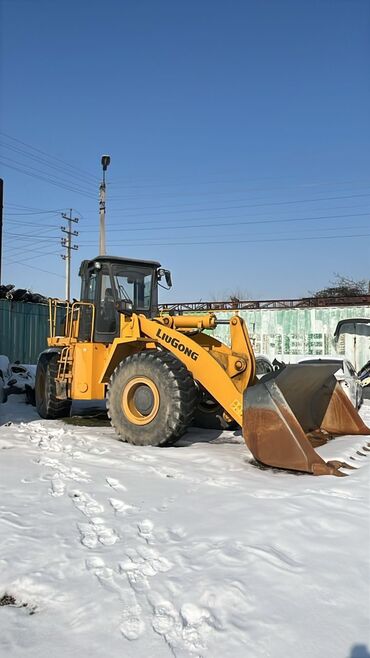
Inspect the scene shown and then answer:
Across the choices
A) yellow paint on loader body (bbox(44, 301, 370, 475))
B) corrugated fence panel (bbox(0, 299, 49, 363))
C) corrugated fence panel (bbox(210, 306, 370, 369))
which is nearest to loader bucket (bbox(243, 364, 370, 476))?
yellow paint on loader body (bbox(44, 301, 370, 475))

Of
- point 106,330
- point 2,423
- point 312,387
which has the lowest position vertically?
point 2,423

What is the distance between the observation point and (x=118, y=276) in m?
8.98

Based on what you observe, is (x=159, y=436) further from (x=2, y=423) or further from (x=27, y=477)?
(x=2, y=423)

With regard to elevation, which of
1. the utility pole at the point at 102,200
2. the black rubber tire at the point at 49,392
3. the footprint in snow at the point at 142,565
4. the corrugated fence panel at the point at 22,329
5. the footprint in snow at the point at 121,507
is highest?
the utility pole at the point at 102,200

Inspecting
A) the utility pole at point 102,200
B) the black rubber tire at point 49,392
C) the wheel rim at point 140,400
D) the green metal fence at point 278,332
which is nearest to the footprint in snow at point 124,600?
the wheel rim at point 140,400

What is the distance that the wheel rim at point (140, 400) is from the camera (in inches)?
276

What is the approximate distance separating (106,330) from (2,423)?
236cm

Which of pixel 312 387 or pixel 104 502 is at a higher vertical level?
pixel 312 387

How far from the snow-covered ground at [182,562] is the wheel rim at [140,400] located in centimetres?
131

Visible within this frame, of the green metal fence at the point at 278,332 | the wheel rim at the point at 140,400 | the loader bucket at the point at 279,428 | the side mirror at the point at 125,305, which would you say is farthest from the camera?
the green metal fence at the point at 278,332

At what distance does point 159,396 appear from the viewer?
6.91 metres

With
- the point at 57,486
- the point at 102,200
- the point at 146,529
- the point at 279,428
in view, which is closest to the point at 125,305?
the point at 279,428

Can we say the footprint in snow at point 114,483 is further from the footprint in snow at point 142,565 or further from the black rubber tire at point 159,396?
the black rubber tire at point 159,396

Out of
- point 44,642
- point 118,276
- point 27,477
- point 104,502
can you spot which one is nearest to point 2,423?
point 118,276
